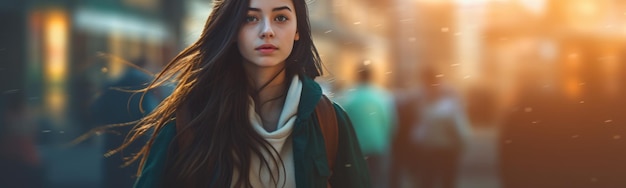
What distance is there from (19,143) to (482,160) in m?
1.83

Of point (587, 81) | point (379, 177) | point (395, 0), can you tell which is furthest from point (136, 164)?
point (587, 81)

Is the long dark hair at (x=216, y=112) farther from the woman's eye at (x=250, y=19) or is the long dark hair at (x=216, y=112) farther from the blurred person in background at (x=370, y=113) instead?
the blurred person in background at (x=370, y=113)

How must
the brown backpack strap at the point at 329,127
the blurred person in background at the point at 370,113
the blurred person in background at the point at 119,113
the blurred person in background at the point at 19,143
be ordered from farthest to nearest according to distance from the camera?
the blurred person in background at the point at 19,143, the blurred person in background at the point at 119,113, the blurred person in background at the point at 370,113, the brown backpack strap at the point at 329,127

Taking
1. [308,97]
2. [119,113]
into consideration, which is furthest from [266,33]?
[119,113]

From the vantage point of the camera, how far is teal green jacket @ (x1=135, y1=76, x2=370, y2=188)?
1982 millimetres

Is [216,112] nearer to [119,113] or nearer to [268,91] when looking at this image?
[268,91]

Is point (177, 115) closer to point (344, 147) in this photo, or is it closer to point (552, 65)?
point (344, 147)

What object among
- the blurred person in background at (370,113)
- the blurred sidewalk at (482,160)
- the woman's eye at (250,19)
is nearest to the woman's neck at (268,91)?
the woman's eye at (250,19)

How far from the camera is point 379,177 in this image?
3.21 metres

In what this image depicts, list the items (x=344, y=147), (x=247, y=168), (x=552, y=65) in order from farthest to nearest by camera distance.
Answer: (x=552, y=65) → (x=344, y=147) → (x=247, y=168)

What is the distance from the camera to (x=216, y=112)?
6.58 feet

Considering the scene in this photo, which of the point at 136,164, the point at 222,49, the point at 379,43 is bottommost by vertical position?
the point at 136,164

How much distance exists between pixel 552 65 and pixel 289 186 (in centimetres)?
153

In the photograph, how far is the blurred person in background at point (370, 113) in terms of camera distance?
10.4ft
